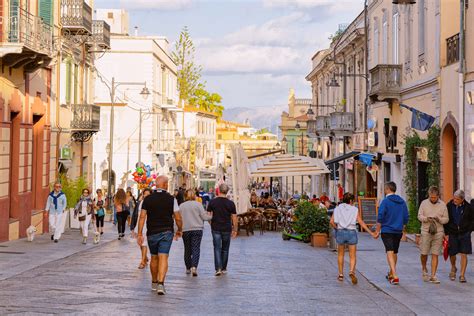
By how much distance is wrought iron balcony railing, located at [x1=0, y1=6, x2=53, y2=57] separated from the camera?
72.1 feet

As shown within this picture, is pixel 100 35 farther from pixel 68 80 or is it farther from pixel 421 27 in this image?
pixel 421 27

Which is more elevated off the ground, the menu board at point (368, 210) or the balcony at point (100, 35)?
the balcony at point (100, 35)

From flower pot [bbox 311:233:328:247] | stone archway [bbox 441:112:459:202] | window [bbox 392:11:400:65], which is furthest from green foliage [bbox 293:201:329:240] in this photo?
window [bbox 392:11:400:65]

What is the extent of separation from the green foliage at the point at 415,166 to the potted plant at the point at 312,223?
372 centimetres

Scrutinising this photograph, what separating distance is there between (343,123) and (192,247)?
107 feet

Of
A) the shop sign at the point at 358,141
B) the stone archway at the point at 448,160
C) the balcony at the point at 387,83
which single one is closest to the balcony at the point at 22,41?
the stone archway at the point at 448,160

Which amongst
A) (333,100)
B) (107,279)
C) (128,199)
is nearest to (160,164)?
(333,100)

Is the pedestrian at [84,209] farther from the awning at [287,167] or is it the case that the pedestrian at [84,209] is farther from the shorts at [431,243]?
the shorts at [431,243]

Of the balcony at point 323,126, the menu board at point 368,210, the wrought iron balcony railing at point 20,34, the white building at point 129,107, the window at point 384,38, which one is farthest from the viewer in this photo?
the white building at point 129,107

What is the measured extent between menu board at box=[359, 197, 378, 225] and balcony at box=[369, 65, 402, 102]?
508 centimetres

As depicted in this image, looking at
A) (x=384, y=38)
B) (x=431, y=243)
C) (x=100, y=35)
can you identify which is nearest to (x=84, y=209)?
(x=431, y=243)

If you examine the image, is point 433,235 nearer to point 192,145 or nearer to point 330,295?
point 330,295

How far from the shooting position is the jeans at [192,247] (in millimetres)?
16703

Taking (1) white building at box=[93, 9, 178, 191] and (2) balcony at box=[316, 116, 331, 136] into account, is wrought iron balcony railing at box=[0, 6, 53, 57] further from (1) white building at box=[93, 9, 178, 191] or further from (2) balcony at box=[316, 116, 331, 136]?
(1) white building at box=[93, 9, 178, 191]
